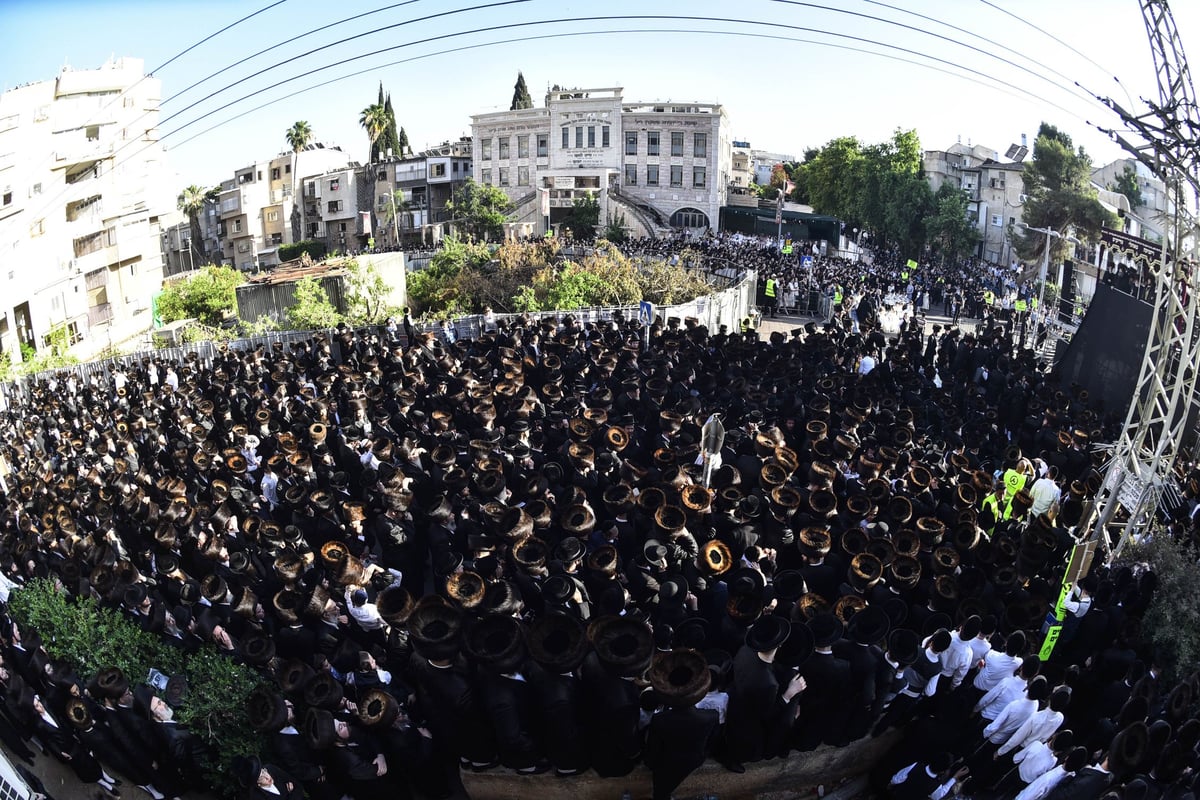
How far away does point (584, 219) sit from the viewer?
5144 centimetres

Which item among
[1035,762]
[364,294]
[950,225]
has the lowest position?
[1035,762]

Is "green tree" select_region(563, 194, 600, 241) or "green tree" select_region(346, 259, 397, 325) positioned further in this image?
"green tree" select_region(563, 194, 600, 241)

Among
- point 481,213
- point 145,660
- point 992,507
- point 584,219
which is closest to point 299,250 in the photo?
point 481,213

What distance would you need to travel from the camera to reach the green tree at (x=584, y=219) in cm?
5128

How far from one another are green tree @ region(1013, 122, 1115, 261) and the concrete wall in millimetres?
43604

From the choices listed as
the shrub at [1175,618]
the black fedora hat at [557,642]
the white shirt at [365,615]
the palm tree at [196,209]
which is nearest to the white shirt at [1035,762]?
the shrub at [1175,618]

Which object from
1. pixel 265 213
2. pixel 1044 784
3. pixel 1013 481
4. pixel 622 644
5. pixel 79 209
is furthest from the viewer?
pixel 265 213

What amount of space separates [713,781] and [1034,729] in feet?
7.10

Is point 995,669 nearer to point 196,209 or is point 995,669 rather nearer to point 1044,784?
point 1044,784

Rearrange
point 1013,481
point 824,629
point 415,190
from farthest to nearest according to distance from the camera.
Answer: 1. point 415,190
2. point 1013,481
3. point 824,629

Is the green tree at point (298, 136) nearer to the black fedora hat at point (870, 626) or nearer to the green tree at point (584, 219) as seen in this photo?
the green tree at point (584, 219)

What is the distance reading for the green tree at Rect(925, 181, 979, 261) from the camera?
154ft

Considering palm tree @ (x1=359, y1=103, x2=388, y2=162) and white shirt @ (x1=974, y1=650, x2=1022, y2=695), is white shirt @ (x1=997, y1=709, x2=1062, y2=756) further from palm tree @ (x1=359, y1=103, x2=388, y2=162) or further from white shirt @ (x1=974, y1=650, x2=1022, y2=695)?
palm tree @ (x1=359, y1=103, x2=388, y2=162)

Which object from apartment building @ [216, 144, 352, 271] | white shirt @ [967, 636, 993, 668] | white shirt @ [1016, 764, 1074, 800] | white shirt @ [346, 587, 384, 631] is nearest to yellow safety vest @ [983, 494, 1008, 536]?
white shirt @ [967, 636, 993, 668]
